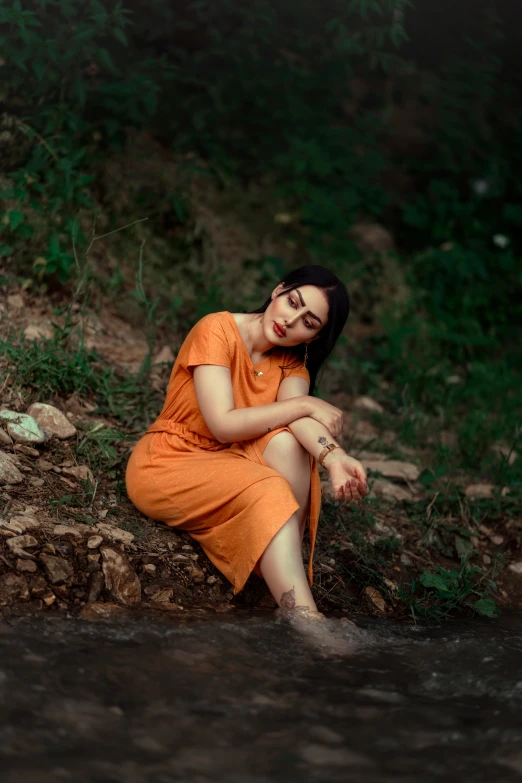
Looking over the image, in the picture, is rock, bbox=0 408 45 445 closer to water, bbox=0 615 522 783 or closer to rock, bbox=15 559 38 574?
rock, bbox=15 559 38 574

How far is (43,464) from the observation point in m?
2.99

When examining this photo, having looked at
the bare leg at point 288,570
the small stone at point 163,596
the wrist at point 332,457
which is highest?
the wrist at point 332,457

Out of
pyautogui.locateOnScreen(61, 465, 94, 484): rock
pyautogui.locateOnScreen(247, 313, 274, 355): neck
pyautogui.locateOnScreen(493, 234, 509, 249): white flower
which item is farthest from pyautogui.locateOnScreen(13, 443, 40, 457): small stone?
pyautogui.locateOnScreen(493, 234, 509, 249): white flower

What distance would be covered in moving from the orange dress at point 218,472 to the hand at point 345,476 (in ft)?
0.44

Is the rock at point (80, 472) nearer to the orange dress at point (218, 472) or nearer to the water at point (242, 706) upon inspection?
the orange dress at point (218, 472)

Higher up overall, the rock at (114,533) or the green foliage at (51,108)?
the green foliage at (51,108)

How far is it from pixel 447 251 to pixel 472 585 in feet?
9.36

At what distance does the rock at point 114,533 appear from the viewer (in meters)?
2.72

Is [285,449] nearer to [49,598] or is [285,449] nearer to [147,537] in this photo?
→ [147,537]

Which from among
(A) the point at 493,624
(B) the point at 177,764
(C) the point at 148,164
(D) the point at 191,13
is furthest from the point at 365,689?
(D) the point at 191,13

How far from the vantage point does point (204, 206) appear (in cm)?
502

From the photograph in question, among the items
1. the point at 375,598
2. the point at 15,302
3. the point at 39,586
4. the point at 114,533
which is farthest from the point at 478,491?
the point at 15,302

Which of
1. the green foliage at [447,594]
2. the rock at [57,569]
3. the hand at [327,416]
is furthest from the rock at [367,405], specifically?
the rock at [57,569]

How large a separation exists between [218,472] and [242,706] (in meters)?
0.85
